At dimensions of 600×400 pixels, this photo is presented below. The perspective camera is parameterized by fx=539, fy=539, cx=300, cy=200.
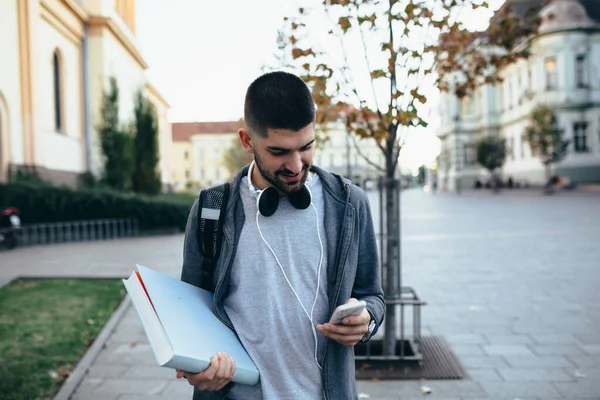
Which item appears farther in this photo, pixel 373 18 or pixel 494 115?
pixel 494 115

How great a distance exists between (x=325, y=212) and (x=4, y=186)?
50.9 ft

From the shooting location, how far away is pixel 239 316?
1.82 meters

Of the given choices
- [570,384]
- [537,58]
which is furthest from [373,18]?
[537,58]

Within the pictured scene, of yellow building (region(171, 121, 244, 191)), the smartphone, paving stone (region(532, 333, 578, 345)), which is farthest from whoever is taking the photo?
yellow building (region(171, 121, 244, 191))

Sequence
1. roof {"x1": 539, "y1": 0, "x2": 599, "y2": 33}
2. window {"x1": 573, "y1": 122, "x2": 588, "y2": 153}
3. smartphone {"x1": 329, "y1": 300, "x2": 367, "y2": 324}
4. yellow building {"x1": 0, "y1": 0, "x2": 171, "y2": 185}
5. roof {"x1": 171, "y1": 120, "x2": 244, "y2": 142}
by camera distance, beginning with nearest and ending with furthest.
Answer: smartphone {"x1": 329, "y1": 300, "x2": 367, "y2": 324}, yellow building {"x1": 0, "y1": 0, "x2": 171, "y2": 185}, window {"x1": 573, "y1": 122, "x2": 588, "y2": 153}, roof {"x1": 539, "y1": 0, "x2": 599, "y2": 33}, roof {"x1": 171, "y1": 120, "x2": 244, "y2": 142}

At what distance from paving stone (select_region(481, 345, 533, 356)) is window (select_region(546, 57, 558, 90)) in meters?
45.5

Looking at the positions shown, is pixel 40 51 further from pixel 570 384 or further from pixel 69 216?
pixel 570 384

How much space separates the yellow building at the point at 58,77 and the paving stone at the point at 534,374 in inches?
609

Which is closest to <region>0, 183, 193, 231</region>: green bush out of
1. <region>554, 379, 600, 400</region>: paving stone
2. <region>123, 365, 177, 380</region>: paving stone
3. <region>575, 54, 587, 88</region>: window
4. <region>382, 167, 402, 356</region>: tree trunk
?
<region>123, 365, 177, 380</region>: paving stone

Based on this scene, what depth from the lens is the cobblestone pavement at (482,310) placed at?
4426 millimetres

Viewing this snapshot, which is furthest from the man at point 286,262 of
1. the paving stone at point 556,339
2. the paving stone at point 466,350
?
the paving stone at point 556,339

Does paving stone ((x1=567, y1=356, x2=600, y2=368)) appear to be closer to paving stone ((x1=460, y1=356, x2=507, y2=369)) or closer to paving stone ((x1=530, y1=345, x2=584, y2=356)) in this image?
paving stone ((x1=530, y1=345, x2=584, y2=356))

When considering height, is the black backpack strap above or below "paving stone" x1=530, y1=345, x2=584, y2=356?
above

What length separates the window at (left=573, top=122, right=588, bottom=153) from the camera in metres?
44.1
